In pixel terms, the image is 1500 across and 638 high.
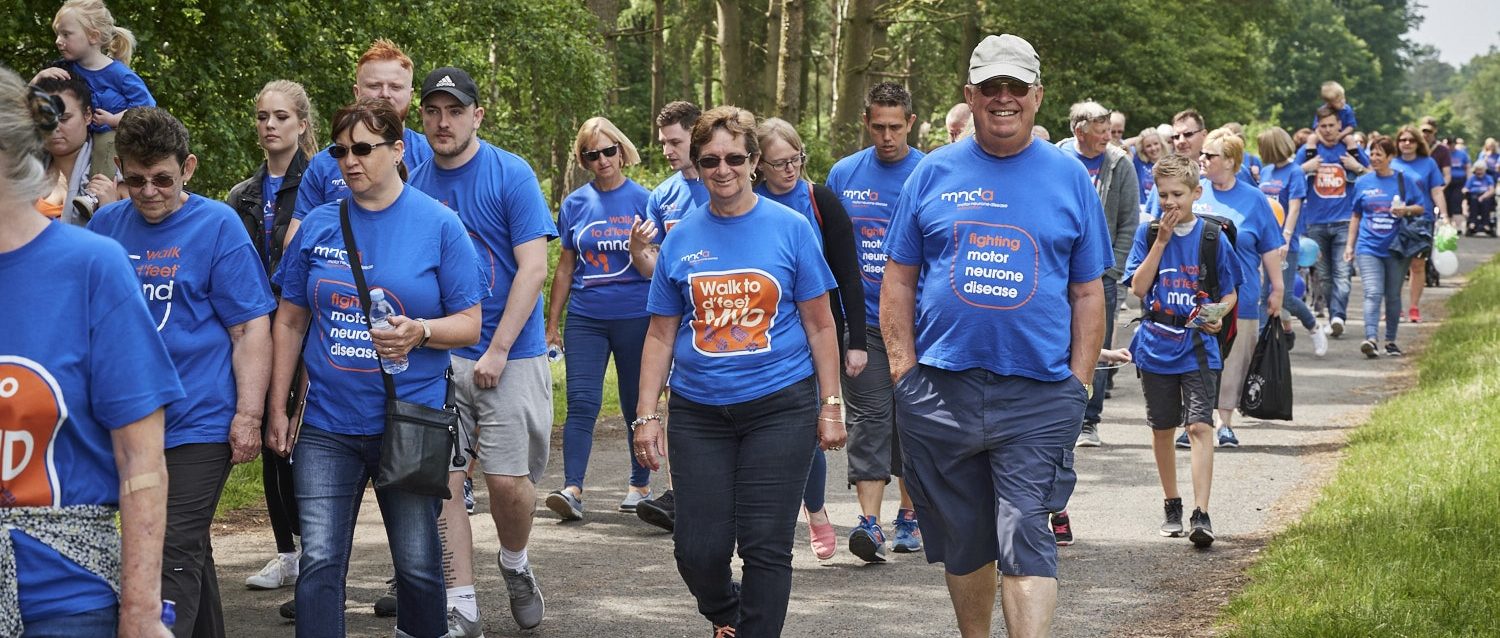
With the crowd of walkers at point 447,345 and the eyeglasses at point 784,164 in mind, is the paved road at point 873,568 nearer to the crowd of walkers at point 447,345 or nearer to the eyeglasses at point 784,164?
the crowd of walkers at point 447,345

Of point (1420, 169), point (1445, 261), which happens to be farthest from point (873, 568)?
point (1445, 261)

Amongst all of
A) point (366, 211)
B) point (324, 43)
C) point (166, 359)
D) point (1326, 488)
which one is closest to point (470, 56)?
point (324, 43)

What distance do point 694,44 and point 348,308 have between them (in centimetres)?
3208

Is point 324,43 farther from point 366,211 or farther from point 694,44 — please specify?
point 694,44

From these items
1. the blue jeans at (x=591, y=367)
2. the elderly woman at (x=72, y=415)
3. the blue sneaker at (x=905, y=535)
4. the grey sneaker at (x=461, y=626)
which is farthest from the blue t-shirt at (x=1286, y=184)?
the elderly woman at (x=72, y=415)

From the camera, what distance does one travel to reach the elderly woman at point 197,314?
4688 millimetres

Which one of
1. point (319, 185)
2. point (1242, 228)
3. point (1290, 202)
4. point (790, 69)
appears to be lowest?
point (1242, 228)

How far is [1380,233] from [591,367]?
31.0ft

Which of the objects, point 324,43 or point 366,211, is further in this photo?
point 324,43

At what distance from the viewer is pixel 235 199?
6.66 meters

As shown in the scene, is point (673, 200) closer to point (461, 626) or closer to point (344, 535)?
point (461, 626)

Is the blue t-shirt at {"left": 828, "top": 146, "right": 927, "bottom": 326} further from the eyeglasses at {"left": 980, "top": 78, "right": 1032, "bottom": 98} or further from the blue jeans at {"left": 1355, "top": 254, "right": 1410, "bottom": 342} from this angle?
the blue jeans at {"left": 1355, "top": 254, "right": 1410, "bottom": 342}

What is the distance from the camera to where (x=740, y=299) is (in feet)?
17.7

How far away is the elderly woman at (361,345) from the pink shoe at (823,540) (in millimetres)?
2656
